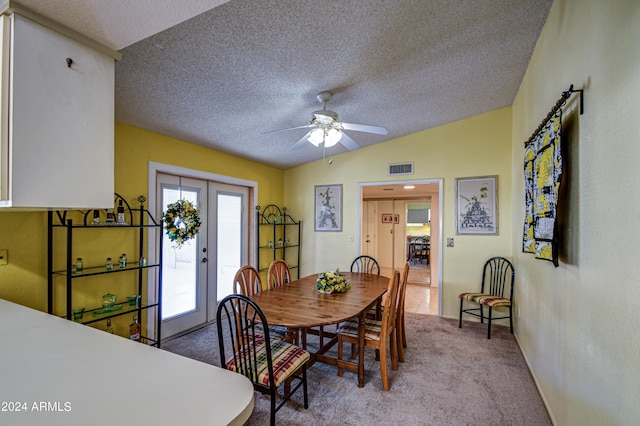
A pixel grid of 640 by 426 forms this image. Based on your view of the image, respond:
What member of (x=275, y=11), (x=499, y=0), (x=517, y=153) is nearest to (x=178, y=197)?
(x=275, y=11)

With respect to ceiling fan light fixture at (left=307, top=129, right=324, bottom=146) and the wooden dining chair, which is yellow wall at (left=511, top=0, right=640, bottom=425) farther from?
ceiling fan light fixture at (left=307, top=129, right=324, bottom=146)

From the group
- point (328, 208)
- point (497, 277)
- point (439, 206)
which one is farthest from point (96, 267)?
point (497, 277)

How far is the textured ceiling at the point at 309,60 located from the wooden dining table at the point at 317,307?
1.84 metres

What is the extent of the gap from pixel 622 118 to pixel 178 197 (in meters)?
3.84

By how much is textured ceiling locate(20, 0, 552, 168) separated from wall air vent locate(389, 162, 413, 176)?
3.53ft

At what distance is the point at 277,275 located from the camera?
3.40 meters

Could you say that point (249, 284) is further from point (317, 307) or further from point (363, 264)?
point (363, 264)

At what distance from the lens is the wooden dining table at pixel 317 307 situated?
2.17 meters

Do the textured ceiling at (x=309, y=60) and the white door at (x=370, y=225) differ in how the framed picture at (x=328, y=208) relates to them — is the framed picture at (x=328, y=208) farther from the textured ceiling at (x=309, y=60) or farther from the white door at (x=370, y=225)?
the white door at (x=370, y=225)

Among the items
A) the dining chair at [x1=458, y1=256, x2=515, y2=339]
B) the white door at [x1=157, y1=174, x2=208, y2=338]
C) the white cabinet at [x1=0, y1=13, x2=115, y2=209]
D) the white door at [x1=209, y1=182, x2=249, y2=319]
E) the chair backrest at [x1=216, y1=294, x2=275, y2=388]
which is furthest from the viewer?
the white door at [x1=209, y1=182, x2=249, y2=319]

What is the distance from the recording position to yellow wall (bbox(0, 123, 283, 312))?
219 centimetres

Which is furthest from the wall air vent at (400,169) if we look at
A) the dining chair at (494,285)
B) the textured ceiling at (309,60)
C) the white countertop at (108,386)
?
the white countertop at (108,386)

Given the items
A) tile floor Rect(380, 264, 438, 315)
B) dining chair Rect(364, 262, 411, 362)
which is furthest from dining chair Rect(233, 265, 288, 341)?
tile floor Rect(380, 264, 438, 315)

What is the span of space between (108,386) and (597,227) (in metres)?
2.13
